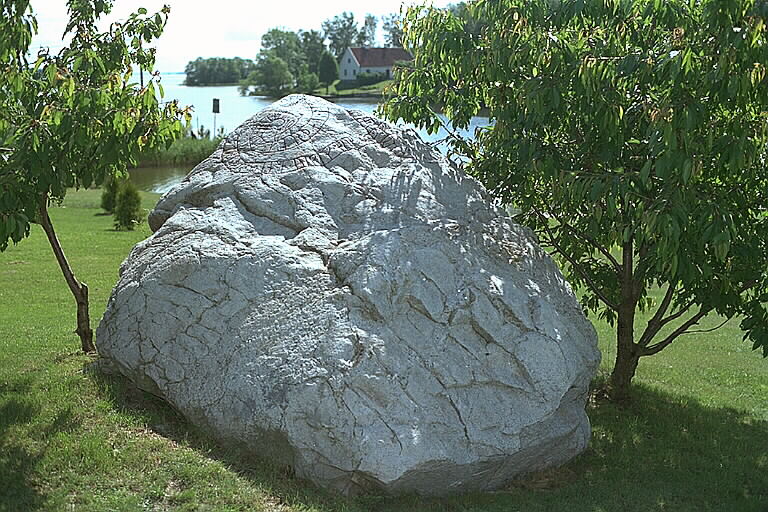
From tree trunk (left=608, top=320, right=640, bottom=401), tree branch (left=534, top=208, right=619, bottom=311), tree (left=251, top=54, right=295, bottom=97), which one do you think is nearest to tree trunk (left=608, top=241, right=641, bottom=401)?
tree trunk (left=608, top=320, right=640, bottom=401)

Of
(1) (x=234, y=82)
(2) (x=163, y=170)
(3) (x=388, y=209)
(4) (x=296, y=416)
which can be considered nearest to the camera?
(4) (x=296, y=416)

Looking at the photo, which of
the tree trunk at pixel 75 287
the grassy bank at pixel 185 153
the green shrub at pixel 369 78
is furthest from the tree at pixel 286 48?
the tree trunk at pixel 75 287

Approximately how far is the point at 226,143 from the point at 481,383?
3093mm

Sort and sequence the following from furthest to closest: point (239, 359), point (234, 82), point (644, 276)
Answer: point (234, 82) < point (644, 276) < point (239, 359)

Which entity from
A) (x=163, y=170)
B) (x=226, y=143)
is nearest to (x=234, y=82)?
(x=163, y=170)

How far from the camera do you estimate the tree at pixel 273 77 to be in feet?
168

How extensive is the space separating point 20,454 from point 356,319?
2.47 meters

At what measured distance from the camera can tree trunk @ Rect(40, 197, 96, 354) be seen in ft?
24.3

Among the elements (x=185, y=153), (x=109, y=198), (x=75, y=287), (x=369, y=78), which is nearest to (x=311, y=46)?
(x=369, y=78)

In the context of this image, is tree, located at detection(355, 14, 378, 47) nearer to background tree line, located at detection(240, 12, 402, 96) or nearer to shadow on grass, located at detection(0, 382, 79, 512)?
background tree line, located at detection(240, 12, 402, 96)

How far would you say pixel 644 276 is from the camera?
7.31 metres

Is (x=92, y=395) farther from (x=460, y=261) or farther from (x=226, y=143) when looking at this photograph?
(x=460, y=261)

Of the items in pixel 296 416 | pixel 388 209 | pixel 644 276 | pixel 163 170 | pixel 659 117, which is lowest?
pixel 163 170

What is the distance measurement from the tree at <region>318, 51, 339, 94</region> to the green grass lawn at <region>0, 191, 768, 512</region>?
36.8 meters
